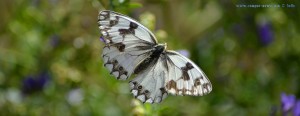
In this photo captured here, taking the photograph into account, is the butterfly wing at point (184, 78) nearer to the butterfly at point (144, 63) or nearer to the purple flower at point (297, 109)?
the butterfly at point (144, 63)

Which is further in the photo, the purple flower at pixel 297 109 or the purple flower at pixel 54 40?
the purple flower at pixel 54 40

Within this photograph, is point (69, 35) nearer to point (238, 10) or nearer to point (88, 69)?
point (88, 69)

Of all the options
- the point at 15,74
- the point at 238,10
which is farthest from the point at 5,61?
the point at 238,10

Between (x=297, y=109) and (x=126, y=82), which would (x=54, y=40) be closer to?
(x=126, y=82)

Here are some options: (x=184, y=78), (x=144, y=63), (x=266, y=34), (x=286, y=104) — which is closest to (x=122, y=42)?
(x=144, y=63)

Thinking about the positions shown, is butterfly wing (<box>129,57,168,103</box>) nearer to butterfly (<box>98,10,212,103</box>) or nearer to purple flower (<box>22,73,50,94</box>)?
butterfly (<box>98,10,212,103</box>)

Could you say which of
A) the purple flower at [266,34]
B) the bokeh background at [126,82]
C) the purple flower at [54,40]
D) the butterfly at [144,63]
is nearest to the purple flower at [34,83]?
the bokeh background at [126,82]

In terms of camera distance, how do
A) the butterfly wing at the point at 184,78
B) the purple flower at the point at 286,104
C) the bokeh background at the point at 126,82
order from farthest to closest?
1. the bokeh background at the point at 126,82
2. the purple flower at the point at 286,104
3. the butterfly wing at the point at 184,78

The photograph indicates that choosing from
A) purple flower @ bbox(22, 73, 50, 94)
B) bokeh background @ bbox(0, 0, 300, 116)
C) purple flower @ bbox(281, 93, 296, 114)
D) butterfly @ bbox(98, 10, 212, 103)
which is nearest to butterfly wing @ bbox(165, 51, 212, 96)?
butterfly @ bbox(98, 10, 212, 103)
